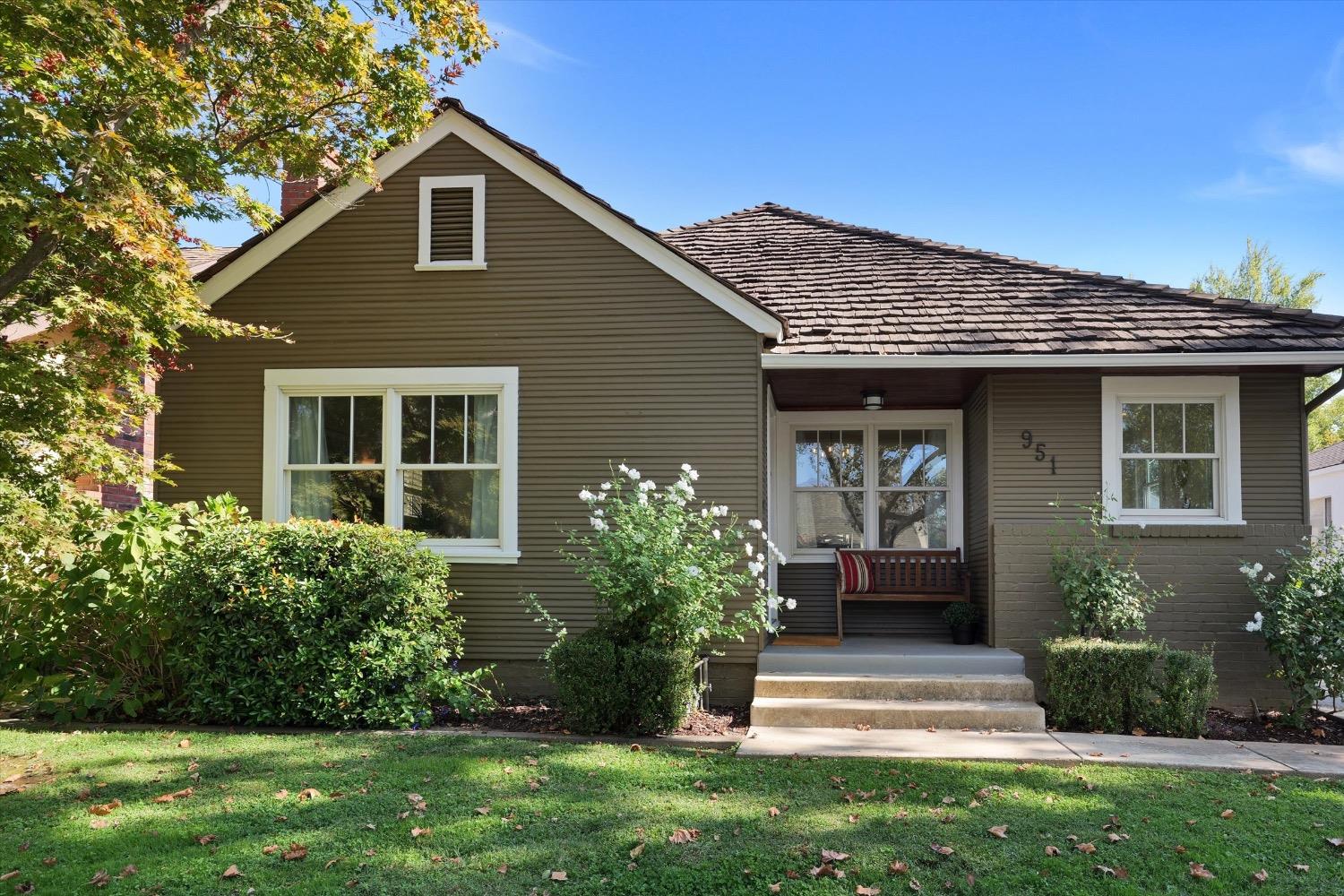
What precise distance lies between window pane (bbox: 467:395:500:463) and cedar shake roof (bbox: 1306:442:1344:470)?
72.9 ft

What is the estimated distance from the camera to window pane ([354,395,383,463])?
8.77 meters

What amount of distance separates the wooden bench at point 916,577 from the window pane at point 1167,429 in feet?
7.43

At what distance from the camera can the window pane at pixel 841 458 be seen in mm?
10914

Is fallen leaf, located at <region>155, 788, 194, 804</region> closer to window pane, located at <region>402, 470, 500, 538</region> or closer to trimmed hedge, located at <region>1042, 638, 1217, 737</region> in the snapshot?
window pane, located at <region>402, 470, 500, 538</region>

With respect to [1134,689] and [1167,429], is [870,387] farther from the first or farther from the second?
[1134,689]

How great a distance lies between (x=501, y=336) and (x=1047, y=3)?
944cm

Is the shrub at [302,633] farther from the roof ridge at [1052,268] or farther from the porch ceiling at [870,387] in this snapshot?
the roof ridge at [1052,268]

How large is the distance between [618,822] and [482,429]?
15.5 ft

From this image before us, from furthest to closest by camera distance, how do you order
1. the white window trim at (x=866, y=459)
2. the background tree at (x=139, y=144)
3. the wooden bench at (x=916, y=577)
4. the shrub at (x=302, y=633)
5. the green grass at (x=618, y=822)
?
the white window trim at (x=866, y=459) → the wooden bench at (x=916, y=577) → the shrub at (x=302, y=633) → the background tree at (x=139, y=144) → the green grass at (x=618, y=822)

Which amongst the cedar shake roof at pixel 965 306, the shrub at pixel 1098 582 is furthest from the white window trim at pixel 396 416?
the shrub at pixel 1098 582

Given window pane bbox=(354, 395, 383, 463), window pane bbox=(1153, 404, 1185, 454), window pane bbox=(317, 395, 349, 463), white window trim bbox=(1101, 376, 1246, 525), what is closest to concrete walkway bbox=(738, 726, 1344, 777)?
white window trim bbox=(1101, 376, 1246, 525)

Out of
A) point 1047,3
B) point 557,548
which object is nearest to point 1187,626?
point 557,548

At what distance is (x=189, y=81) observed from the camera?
638 cm

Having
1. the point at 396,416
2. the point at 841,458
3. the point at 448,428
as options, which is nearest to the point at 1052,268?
the point at 841,458
